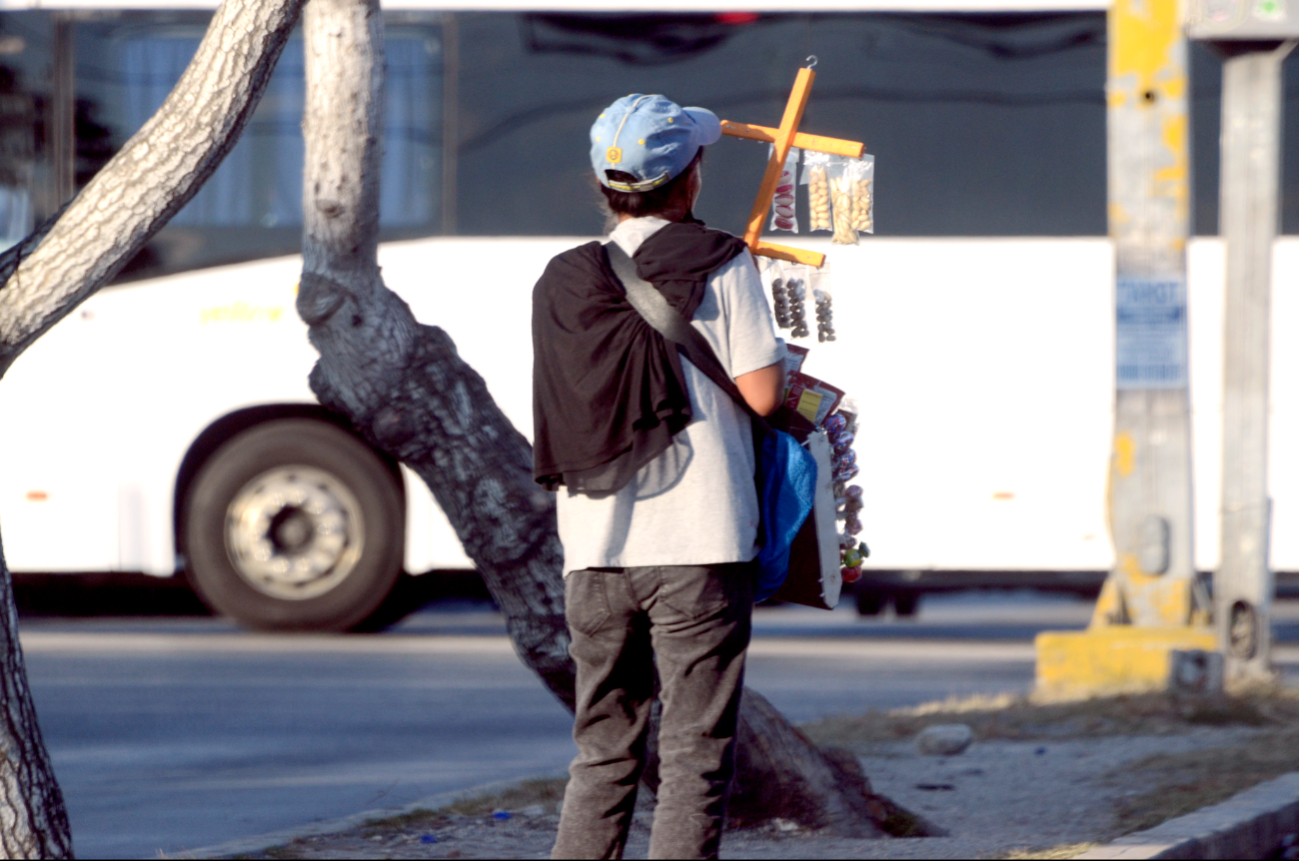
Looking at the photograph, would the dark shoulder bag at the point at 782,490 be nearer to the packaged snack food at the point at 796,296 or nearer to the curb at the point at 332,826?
the packaged snack food at the point at 796,296

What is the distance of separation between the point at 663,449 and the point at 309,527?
7.27 meters

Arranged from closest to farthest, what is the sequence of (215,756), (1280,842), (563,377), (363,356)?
(563,377) < (363,356) < (1280,842) < (215,756)

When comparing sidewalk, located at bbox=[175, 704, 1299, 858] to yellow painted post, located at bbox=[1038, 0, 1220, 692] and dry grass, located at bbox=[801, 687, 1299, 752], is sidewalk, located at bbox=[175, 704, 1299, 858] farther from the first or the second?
yellow painted post, located at bbox=[1038, 0, 1220, 692]

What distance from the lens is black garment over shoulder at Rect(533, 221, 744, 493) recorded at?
123 inches

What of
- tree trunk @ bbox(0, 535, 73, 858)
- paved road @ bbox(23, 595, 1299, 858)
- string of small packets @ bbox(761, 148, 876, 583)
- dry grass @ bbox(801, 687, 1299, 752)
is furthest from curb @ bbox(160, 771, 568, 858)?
string of small packets @ bbox(761, 148, 876, 583)

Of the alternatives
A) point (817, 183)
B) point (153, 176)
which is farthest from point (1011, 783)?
point (153, 176)

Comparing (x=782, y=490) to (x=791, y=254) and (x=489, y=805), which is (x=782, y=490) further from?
(x=489, y=805)

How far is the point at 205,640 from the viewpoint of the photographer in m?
10.2

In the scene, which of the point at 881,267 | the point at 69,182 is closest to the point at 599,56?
the point at 881,267

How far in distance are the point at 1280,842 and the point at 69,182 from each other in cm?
752

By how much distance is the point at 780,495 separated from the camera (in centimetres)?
325

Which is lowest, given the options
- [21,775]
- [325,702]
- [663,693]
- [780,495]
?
[325,702]

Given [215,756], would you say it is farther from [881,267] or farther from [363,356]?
[881,267]

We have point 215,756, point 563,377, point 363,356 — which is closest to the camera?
point 563,377
